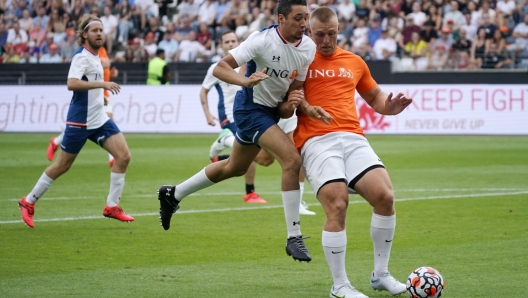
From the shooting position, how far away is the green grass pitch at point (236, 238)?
22.8ft

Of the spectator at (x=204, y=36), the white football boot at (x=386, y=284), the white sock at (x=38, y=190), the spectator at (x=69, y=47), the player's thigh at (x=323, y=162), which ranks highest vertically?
the player's thigh at (x=323, y=162)

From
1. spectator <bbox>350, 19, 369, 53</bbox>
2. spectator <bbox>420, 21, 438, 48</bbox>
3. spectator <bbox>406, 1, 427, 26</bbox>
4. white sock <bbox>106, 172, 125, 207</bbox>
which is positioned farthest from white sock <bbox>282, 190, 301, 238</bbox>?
spectator <bbox>406, 1, 427, 26</bbox>

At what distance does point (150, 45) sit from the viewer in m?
29.8

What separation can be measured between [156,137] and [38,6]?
10561 millimetres

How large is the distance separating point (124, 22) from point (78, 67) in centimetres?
2087

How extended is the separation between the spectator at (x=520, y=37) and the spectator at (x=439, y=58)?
1.87 meters

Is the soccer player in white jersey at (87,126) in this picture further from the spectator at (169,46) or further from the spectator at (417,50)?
the spectator at (169,46)

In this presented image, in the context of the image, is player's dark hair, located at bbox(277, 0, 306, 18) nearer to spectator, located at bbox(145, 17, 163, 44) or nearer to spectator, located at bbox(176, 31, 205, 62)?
spectator, located at bbox(176, 31, 205, 62)

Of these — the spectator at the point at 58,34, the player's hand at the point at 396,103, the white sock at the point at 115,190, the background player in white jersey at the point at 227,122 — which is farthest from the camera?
the spectator at the point at 58,34

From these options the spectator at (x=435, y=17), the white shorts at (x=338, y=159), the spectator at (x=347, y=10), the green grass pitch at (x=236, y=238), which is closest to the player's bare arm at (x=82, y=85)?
the green grass pitch at (x=236, y=238)

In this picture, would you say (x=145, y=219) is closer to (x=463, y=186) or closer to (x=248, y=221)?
(x=248, y=221)

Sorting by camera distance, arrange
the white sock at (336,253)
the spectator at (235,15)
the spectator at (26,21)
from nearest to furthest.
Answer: the white sock at (336,253), the spectator at (235,15), the spectator at (26,21)

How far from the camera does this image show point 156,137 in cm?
2508

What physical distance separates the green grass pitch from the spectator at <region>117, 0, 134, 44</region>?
46.5ft
